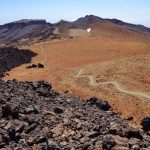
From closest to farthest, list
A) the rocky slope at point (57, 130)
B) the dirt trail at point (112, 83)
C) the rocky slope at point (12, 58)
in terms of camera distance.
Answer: the rocky slope at point (57, 130)
the dirt trail at point (112, 83)
the rocky slope at point (12, 58)

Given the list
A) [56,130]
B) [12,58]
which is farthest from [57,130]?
[12,58]

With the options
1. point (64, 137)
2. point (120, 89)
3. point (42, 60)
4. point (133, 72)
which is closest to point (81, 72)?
point (133, 72)

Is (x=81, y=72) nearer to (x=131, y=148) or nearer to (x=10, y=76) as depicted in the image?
(x=10, y=76)

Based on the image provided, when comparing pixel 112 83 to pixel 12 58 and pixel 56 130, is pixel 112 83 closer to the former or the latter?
pixel 56 130

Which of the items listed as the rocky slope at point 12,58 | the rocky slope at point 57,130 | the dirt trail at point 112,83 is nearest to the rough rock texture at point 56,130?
the rocky slope at point 57,130

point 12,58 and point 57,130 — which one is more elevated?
point 57,130

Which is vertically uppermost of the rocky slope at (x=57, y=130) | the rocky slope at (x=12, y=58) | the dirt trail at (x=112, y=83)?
the rocky slope at (x=57, y=130)

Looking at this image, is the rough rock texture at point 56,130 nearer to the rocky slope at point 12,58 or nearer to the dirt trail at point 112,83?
the dirt trail at point 112,83

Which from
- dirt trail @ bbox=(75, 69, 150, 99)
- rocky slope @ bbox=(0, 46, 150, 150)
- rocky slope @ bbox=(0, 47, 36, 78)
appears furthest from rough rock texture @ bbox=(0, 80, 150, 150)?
rocky slope @ bbox=(0, 47, 36, 78)
